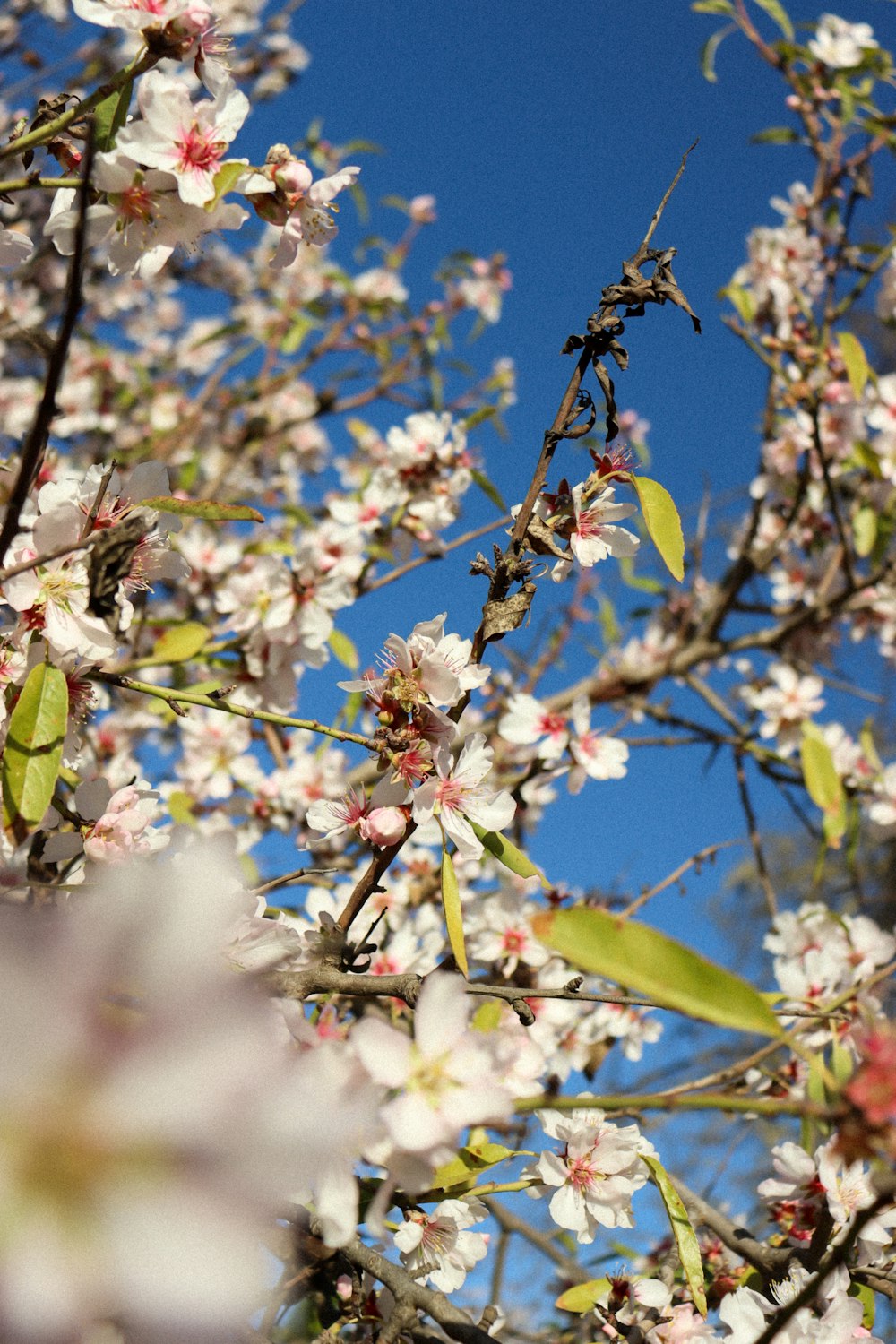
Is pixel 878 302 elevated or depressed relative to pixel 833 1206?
elevated

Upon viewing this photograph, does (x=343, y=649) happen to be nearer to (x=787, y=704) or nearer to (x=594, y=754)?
(x=594, y=754)

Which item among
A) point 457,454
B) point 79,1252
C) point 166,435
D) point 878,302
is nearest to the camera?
point 79,1252

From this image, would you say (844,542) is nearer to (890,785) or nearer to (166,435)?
(890,785)

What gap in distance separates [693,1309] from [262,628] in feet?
3.34

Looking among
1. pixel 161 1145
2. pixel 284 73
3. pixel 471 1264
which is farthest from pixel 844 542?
pixel 284 73

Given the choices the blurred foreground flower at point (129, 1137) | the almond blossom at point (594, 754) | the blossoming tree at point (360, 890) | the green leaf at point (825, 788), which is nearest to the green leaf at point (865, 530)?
the blossoming tree at point (360, 890)

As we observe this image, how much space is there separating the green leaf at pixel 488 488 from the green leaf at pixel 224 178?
37.2 inches

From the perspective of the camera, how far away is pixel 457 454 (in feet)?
5.66

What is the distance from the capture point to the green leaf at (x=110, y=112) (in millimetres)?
736

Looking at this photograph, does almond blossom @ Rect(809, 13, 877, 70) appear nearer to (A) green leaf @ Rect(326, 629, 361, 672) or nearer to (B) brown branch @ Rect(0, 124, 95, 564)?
(A) green leaf @ Rect(326, 629, 361, 672)

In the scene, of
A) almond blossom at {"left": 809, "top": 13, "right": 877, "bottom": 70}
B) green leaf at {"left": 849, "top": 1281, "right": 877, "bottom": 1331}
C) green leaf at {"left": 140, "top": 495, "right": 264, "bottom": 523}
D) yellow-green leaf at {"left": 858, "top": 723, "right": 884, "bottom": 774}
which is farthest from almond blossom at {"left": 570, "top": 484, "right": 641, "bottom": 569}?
almond blossom at {"left": 809, "top": 13, "right": 877, "bottom": 70}

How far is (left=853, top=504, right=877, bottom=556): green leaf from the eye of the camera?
2.14 meters

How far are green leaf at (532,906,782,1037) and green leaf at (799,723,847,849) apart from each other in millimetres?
1506

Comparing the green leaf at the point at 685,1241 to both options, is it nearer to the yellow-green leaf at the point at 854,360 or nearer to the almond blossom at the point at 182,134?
the almond blossom at the point at 182,134
